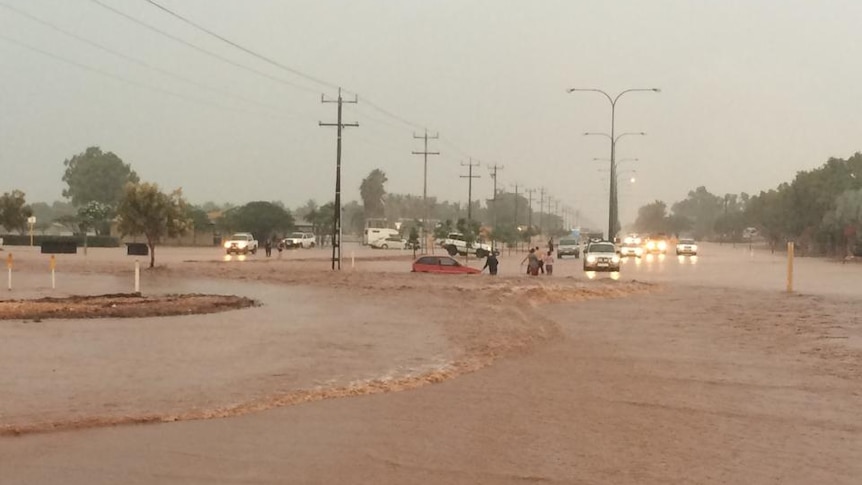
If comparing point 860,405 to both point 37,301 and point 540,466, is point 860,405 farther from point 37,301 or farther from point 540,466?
point 37,301

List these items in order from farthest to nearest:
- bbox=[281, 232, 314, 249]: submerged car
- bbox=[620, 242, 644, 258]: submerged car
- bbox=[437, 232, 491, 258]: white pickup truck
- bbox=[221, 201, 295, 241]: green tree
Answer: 1. bbox=[221, 201, 295, 241]: green tree
2. bbox=[281, 232, 314, 249]: submerged car
3. bbox=[620, 242, 644, 258]: submerged car
4. bbox=[437, 232, 491, 258]: white pickup truck

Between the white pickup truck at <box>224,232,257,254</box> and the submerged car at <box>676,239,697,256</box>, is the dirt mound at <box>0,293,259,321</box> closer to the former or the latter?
the white pickup truck at <box>224,232,257,254</box>

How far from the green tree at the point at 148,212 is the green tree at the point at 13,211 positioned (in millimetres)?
38030

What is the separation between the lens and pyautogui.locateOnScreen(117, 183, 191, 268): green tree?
4956cm

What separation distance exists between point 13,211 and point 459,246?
39.4 m

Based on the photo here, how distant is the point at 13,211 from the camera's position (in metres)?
83.0

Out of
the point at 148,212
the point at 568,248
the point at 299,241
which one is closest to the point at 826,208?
the point at 568,248

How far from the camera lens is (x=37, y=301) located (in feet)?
90.4

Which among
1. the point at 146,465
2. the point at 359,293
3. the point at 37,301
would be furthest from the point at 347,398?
the point at 359,293

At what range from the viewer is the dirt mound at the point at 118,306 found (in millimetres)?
24344

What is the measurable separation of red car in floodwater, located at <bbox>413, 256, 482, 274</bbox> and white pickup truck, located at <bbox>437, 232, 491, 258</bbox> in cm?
2929

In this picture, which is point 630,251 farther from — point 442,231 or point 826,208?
point 826,208

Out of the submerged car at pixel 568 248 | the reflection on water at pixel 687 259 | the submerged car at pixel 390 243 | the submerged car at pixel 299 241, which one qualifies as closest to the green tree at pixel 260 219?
the submerged car at pixel 299 241

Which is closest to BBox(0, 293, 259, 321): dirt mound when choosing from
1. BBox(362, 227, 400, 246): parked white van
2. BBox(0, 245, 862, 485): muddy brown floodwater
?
BBox(0, 245, 862, 485): muddy brown floodwater
